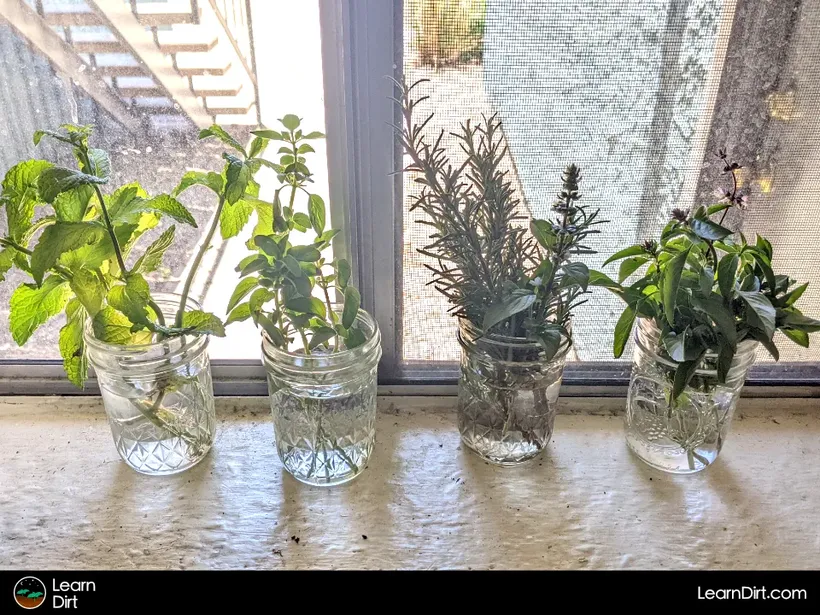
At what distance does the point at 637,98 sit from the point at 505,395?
0.35m

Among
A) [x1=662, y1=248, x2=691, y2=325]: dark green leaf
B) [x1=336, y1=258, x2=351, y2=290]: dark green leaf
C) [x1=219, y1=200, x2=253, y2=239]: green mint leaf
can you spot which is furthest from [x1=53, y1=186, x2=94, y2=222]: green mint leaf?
[x1=662, y1=248, x2=691, y2=325]: dark green leaf

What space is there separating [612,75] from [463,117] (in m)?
0.16

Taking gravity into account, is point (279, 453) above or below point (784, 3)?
below

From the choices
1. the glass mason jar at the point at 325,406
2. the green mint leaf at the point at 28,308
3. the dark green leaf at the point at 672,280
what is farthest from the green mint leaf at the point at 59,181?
the dark green leaf at the point at 672,280

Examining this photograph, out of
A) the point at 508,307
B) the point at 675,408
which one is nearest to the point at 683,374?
the point at 675,408

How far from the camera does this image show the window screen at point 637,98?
0.68 meters

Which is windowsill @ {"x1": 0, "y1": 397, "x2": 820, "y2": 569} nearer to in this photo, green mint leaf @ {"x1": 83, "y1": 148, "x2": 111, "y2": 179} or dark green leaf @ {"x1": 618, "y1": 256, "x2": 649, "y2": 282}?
dark green leaf @ {"x1": 618, "y1": 256, "x2": 649, "y2": 282}

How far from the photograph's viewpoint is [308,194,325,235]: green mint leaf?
0.66 metres

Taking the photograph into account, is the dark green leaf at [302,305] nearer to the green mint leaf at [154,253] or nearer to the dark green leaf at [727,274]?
the green mint leaf at [154,253]

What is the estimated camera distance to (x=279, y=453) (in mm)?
768

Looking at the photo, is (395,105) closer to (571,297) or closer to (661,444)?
(571,297)

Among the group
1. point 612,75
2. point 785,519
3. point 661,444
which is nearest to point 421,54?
point 612,75

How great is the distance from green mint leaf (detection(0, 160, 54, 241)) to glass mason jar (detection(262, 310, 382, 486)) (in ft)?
0.81
